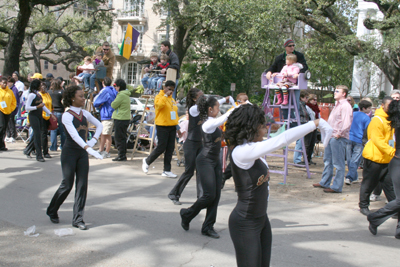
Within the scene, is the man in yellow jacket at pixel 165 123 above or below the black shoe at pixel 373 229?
above

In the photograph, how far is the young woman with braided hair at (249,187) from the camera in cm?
300

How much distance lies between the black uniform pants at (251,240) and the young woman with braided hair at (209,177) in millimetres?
1712

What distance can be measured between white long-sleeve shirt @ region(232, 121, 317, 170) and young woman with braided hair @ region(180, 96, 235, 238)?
1596 millimetres

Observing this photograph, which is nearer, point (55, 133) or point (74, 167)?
point (74, 167)

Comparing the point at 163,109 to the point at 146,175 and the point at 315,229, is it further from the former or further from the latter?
the point at 315,229

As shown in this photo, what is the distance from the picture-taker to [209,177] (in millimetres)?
4926

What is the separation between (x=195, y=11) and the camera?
64.0 ft

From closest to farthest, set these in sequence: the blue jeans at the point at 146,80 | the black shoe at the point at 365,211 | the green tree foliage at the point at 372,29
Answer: the black shoe at the point at 365,211 → the blue jeans at the point at 146,80 → the green tree foliage at the point at 372,29

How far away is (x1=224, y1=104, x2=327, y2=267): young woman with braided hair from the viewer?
118 inches

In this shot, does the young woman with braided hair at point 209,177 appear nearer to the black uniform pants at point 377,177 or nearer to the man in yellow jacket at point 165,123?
the black uniform pants at point 377,177

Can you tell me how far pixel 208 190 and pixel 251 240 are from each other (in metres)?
1.87

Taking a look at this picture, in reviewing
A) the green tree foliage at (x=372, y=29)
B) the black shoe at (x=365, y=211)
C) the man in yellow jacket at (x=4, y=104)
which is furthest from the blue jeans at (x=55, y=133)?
the green tree foliage at (x=372, y=29)

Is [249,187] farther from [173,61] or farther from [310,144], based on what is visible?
[310,144]

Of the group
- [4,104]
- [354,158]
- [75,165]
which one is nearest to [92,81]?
[4,104]
